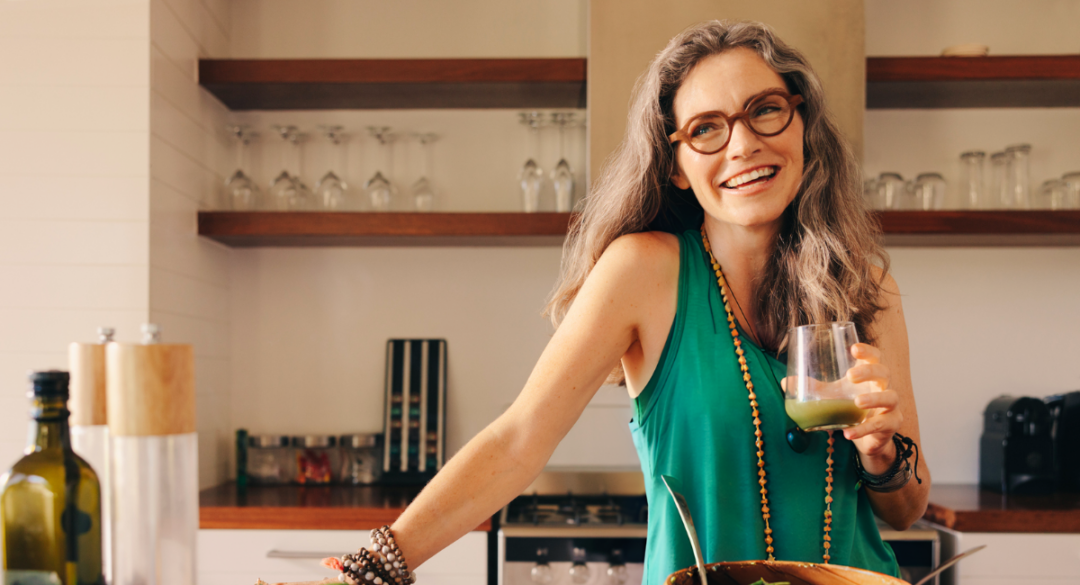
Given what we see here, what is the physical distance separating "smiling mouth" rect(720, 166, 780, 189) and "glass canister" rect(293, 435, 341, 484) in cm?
189

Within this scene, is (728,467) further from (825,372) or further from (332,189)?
(332,189)

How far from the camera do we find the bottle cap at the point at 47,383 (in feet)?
1.66

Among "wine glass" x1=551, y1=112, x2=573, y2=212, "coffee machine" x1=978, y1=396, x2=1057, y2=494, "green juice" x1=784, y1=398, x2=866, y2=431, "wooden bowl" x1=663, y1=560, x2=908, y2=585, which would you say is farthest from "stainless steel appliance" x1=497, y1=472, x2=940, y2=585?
"wooden bowl" x1=663, y1=560, x2=908, y2=585

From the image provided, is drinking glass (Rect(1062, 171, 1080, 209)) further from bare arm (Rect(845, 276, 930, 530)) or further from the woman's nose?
the woman's nose

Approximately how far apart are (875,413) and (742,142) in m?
0.40

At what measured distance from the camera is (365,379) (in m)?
2.56

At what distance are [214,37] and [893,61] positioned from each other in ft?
7.54

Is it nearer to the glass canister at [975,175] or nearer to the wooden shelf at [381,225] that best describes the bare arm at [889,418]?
the wooden shelf at [381,225]

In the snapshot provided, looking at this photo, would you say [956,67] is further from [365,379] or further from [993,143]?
[365,379]

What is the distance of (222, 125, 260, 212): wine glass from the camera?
7.77ft

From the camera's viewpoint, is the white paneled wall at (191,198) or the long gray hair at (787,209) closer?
the long gray hair at (787,209)

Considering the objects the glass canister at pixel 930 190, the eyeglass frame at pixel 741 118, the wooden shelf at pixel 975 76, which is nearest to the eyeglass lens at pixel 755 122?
the eyeglass frame at pixel 741 118

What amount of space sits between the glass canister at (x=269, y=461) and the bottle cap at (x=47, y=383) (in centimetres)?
199

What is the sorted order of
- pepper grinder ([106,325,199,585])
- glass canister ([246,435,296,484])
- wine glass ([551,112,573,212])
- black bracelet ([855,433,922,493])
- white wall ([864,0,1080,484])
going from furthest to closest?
white wall ([864,0,1080,484]) → glass canister ([246,435,296,484]) → wine glass ([551,112,573,212]) → black bracelet ([855,433,922,493]) → pepper grinder ([106,325,199,585])
